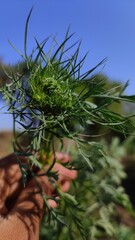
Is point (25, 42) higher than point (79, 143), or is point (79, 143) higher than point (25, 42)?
point (25, 42)

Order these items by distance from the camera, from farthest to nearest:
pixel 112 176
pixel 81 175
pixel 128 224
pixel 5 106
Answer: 1. pixel 128 224
2. pixel 112 176
3. pixel 81 175
4. pixel 5 106

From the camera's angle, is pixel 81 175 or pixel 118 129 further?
pixel 81 175

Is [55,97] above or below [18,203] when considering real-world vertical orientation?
above

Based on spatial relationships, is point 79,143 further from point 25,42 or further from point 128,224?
point 128,224

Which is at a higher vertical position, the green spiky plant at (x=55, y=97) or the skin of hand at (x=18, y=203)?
the green spiky plant at (x=55, y=97)

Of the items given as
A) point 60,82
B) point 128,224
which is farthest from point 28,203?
point 128,224

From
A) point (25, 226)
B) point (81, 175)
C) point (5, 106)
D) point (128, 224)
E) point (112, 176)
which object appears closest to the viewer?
point (5, 106)

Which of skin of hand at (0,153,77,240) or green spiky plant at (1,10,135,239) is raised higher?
green spiky plant at (1,10,135,239)

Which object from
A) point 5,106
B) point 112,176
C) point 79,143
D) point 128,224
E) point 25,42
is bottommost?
point 128,224
